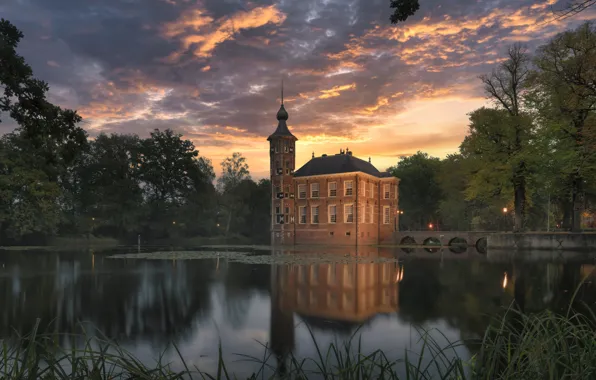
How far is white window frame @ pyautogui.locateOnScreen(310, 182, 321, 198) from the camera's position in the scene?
195 feet

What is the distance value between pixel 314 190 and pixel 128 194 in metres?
28.2

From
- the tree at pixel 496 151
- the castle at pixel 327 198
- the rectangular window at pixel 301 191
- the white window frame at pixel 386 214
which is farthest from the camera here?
the white window frame at pixel 386 214

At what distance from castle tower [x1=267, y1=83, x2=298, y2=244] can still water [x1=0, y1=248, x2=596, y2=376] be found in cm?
4072

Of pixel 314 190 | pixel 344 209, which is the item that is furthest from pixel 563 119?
pixel 314 190

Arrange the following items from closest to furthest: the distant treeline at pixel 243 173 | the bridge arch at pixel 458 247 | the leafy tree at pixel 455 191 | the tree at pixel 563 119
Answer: the distant treeline at pixel 243 173 → the tree at pixel 563 119 → the bridge arch at pixel 458 247 → the leafy tree at pixel 455 191

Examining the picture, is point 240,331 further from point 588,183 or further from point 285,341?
point 588,183

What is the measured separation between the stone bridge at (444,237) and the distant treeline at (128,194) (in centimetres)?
2913

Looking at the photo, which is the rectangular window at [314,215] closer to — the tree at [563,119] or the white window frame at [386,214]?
the white window frame at [386,214]

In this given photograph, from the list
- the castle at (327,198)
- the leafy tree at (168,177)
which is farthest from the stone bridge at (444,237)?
the leafy tree at (168,177)

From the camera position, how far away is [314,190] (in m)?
59.8

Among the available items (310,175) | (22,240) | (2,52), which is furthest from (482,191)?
(22,240)

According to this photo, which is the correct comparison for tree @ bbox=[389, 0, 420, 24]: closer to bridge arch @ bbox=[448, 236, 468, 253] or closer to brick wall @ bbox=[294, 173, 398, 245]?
bridge arch @ bbox=[448, 236, 468, 253]

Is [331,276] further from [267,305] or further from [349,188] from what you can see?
[349,188]

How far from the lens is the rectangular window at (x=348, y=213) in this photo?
5593 centimetres
